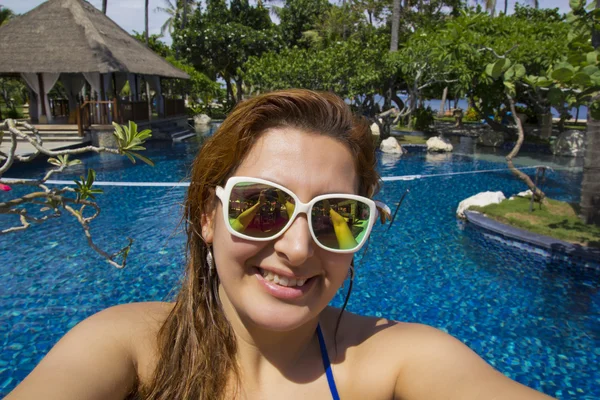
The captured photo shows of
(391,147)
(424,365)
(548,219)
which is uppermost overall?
(424,365)

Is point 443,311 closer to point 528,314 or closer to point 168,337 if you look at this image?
point 528,314

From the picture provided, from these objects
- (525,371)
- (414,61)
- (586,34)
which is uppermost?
(414,61)

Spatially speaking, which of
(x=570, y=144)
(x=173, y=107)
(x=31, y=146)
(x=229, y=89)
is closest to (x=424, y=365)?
(x=31, y=146)

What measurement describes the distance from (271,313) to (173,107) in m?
24.5

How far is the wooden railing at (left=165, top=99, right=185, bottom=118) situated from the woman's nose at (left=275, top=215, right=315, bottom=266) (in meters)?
23.5

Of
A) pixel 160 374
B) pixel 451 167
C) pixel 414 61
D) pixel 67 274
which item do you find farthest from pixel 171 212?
pixel 414 61

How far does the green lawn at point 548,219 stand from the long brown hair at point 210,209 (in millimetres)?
7209

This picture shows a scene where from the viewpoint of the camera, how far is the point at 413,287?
21.2ft

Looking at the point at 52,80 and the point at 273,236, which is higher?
the point at 52,80

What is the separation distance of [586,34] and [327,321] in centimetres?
441

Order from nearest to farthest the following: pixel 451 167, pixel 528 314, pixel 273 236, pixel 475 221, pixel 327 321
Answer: pixel 273 236 → pixel 327 321 → pixel 528 314 → pixel 475 221 → pixel 451 167

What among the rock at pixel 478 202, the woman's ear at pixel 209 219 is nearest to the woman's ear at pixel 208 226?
the woman's ear at pixel 209 219

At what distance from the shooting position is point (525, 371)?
4750 mm

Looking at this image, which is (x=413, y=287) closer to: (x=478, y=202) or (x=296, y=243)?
(x=478, y=202)
